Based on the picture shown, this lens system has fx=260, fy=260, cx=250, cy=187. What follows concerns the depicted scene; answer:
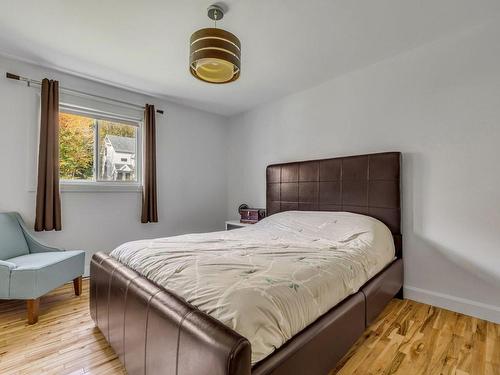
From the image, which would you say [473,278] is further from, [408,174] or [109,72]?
[109,72]

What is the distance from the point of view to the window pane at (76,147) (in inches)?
120

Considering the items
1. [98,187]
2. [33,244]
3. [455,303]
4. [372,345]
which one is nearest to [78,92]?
[98,187]

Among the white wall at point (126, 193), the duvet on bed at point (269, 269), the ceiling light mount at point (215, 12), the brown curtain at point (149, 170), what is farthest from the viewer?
the brown curtain at point (149, 170)

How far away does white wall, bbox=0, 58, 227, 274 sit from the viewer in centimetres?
268

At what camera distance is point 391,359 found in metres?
1.62

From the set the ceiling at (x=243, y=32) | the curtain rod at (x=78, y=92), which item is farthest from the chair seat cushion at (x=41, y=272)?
the ceiling at (x=243, y=32)

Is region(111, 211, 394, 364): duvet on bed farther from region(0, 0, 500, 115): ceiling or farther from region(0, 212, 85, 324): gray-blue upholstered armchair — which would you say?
region(0, 0, 500, 115): ceiling

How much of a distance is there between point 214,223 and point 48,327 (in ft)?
Result: 8.70

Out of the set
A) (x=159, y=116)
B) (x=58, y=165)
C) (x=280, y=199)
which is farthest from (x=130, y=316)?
(x=159, y=116)

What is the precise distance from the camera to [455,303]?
226cm

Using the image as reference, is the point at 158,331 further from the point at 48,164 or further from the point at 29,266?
the point at 48,164

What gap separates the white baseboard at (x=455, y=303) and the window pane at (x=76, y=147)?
12.5 feet

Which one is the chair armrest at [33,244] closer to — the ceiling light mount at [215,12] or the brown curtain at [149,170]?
the brown curtain at [149,170]

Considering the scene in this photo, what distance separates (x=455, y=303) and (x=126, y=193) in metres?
3.75
